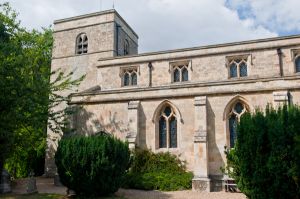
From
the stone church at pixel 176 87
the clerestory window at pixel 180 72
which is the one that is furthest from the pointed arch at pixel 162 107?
the clerestory window at pixel 180 72

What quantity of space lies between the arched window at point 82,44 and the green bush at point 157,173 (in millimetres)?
12561

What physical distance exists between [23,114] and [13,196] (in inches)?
150

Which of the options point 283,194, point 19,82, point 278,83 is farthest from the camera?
point 278,83

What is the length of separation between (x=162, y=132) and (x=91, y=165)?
242 inches

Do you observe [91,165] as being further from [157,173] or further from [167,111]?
[167,111]

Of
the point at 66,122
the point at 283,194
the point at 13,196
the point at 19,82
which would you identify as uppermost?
the point at 19,82

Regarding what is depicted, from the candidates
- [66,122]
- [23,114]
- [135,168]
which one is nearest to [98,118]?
[66,122]

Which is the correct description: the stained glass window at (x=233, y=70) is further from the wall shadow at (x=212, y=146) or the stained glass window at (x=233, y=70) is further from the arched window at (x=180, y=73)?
the wall shadow at (x=212, y=146)

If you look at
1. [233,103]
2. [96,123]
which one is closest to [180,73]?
[233,103]

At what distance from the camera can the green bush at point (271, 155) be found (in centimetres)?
920

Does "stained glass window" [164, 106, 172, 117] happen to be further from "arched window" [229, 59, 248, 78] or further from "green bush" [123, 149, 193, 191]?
"arched window" [229, 59, 248, 78]

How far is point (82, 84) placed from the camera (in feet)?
86.3

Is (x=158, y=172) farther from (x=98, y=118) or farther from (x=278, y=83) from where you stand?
(x=278, y=83)

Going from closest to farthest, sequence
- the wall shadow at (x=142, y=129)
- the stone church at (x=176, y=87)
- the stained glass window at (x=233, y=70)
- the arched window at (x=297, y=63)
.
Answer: the stone church at (x=176, y=87) → the wall shadow at (x=142, y=129) → the arched window at (x=297, y=63) → the stained glass window at (x=233, y=70)
